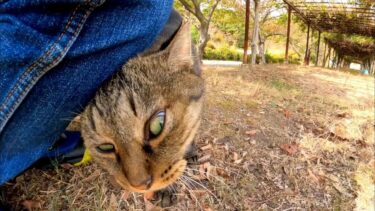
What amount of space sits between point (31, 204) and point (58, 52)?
2.93 ft

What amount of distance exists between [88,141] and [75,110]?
5.2 inches

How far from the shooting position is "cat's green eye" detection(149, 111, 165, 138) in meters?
1.15

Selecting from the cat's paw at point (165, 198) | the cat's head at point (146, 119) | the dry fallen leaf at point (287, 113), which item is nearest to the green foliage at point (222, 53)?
the dry fallen leaf at point (287, 113)

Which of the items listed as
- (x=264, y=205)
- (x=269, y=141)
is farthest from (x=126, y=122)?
(x=269, y=141)

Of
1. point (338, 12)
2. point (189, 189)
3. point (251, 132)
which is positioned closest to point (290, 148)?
point (251, 132)

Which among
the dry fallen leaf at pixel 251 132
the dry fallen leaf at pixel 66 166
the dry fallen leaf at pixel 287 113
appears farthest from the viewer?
the dry fallen leaf at pixel 287 113

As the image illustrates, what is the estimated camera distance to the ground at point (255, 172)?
1634 mm

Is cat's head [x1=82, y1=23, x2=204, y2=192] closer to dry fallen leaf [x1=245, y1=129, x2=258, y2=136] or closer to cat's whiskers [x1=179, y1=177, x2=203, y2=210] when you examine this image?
cat's whiskers [x1=179, y1=177, x2=203, y2=210]

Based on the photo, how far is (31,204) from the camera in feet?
5.15

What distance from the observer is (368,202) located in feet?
6.04

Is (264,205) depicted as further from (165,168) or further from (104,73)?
(104,73)

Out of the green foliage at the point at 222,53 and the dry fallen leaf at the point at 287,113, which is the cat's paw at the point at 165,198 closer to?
the dry fallen leaf at the point at 287,113

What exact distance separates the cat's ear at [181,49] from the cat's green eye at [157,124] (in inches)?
9.2

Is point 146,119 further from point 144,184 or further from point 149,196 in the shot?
point 149,196
